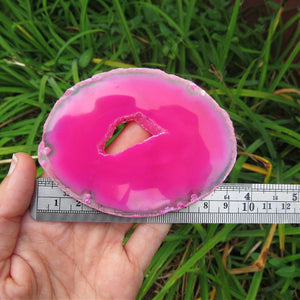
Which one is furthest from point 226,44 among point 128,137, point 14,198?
point 14,198

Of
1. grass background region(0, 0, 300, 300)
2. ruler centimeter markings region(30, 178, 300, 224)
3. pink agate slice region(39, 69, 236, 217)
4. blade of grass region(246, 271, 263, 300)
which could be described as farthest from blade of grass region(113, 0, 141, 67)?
blade of grass region(246, 271, 263, 300)

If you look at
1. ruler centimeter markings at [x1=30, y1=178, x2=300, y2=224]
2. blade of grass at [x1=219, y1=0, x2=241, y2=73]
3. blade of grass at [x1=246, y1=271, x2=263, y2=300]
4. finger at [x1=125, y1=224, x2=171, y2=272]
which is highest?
blade of grass at [x1=219, y1=0, x2=241, y2=73]

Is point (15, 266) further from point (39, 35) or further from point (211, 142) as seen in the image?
point (39, 35)

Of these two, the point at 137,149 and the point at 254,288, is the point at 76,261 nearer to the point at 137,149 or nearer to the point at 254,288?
the point at 137,149

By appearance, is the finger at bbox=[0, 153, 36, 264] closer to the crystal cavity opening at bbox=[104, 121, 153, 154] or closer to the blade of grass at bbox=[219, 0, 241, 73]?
the crystal cavity opening at bbox=[104, 121, 153, 154]

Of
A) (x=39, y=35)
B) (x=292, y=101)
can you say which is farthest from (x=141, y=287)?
(x=39, y=35)
